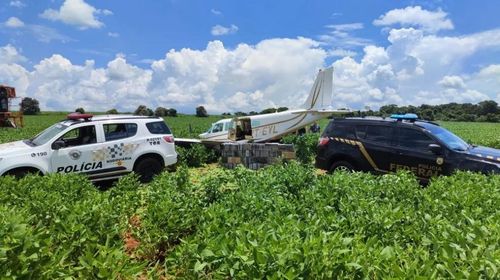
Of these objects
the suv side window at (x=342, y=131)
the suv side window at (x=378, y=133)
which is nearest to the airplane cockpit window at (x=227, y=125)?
the suv side window at (x=342, y=131)

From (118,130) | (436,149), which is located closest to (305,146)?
(436,149)

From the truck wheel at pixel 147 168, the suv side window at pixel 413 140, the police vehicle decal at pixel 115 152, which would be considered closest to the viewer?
the suv side window at pixel 413 140

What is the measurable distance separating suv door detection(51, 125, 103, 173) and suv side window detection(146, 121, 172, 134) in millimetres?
1594

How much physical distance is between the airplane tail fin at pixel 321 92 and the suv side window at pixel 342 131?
56.3 feet

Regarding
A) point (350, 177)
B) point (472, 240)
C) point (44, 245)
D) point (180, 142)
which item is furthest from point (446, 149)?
point (180, 142)

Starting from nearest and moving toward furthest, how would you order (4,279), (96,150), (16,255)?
(4,279) → (16,255) → (96,150)

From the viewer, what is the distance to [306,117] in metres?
25.7

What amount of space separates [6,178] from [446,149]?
8976mm

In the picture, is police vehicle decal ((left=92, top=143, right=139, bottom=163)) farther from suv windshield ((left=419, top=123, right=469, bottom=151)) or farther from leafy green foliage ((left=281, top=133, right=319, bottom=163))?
leafy green foliage ((left=281, top=133, right=319, bottom=163))

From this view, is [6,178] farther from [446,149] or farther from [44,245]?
[446,149]

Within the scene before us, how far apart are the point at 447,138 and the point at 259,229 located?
8028 millimetres

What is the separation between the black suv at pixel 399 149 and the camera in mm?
8962

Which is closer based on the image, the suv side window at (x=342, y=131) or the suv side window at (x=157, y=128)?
the suv side window at (x=342, y=131)

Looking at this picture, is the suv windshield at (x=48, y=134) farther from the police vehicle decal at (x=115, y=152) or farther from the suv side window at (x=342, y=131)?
the suv side window at (x=342, y=131)
